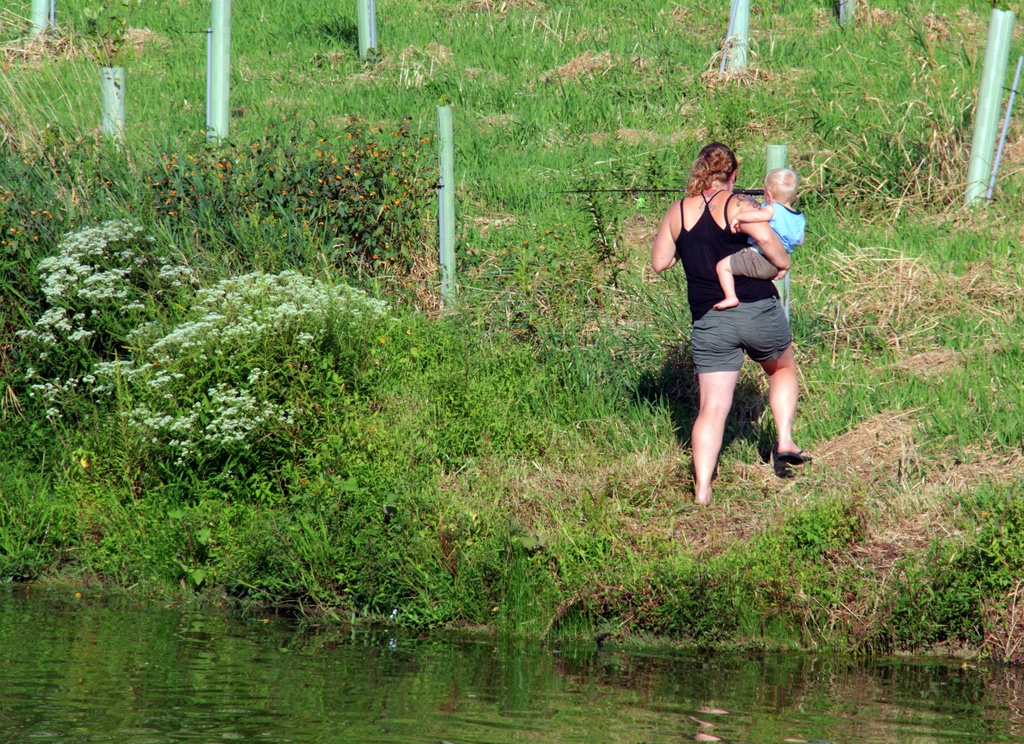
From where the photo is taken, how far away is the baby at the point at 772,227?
6.00 metres

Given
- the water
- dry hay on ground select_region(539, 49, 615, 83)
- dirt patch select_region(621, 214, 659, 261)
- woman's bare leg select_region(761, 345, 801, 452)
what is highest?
dry hay on ground select_region(539, 49, 615, 83)

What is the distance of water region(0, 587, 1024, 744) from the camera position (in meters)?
4.51

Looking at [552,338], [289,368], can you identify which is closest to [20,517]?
[289,368]

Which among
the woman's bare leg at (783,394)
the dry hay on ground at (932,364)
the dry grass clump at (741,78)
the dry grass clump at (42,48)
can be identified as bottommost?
the woman's bare leg at (783,394)

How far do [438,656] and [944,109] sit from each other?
6.36 m

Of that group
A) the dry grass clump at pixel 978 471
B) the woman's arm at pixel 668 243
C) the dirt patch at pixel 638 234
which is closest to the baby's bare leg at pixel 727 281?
the woman's arm at pixel 668 243

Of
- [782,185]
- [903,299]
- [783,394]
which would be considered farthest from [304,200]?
[903,299]

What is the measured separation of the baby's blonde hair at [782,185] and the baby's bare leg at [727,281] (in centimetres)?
43

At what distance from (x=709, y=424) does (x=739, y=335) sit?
50cm

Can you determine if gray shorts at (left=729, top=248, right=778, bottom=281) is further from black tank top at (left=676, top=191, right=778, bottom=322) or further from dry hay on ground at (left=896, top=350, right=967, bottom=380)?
dry hay on ground at (left=896, top=350, right=967, bottom=380)

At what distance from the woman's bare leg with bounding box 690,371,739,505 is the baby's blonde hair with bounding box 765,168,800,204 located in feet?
3.06

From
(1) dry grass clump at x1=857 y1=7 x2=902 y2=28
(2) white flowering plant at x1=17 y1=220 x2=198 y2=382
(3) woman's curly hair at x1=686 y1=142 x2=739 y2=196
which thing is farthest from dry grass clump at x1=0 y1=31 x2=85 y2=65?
(3) woman's curly hair at x1=686 y1=142 x2=739 y2=196

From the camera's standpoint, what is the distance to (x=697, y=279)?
6156 millimetres

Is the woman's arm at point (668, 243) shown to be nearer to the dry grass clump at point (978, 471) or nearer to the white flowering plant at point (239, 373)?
the dry grass clump at point (978, 471)
